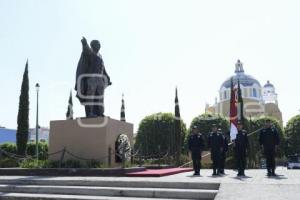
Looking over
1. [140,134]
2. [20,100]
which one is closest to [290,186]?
[20,100]

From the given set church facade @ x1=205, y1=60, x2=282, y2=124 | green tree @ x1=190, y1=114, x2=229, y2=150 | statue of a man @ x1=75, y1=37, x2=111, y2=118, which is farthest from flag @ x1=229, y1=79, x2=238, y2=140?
church facade @ x1=205, y1=60, x2=282, y2=124

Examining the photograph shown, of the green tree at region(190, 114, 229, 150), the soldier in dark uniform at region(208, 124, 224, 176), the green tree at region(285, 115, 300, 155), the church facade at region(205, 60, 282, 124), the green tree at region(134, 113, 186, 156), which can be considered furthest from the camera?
the church facade at region(205, 60, 282, 124)

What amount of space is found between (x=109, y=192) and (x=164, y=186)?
131 centimetres

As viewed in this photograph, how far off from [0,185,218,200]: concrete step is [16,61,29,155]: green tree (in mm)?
22902

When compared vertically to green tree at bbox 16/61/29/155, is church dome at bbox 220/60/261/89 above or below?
above

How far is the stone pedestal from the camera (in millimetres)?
13250

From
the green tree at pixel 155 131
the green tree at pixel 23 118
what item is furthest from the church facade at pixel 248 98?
the green tree at pixel 23 118

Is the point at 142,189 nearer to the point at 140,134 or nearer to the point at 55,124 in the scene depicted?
the point at 55,124

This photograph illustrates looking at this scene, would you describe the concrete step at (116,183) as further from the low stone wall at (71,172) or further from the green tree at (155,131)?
the green tree at (155,131)

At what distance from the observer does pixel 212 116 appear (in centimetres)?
5212

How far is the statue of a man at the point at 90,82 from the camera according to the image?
46.3 ft

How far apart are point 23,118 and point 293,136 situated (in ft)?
114

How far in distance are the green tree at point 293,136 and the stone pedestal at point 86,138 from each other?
4136cm

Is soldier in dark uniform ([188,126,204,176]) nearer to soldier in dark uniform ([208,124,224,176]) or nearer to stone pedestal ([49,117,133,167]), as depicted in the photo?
soldier in dark uniform ([208,124,224,176])
